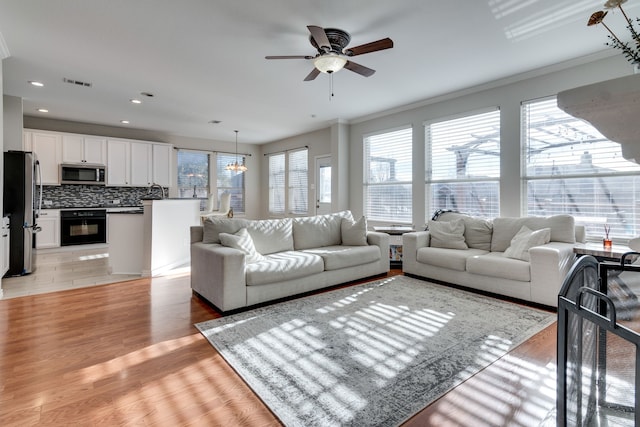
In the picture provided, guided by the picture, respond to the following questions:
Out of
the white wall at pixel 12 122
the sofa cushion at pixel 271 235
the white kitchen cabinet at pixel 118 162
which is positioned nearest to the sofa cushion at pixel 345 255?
the sofa cushion at pixel 271 235

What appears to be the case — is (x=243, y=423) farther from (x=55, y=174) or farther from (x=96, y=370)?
(x=55, y=174)

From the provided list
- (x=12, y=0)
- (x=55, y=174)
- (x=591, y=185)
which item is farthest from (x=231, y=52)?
(x=55, y=174)

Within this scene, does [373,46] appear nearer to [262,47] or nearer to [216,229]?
[262,47]

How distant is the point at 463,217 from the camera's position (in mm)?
4520

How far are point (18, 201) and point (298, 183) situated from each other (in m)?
5.33

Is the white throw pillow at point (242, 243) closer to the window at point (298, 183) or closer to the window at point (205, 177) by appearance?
the window at point (298, 183)

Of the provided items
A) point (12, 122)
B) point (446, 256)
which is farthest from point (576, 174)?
point (12, 122)

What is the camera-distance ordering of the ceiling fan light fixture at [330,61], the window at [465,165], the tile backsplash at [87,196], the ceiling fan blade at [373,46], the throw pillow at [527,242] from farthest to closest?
the tile backsplash at [87,196], the window at [465,165], the throw pillow at [527,242], the ceiling fan light fixture at [330,61], the ceiling fan blade at [373,46]

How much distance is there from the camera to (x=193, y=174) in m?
8.52

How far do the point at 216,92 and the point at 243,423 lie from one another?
15.1 ft

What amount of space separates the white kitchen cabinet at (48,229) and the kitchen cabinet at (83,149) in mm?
1093

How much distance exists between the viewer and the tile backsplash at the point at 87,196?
6.60m

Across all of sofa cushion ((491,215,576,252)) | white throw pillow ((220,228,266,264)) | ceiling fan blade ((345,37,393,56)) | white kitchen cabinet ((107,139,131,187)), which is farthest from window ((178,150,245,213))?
sofa cushion ((491,215,576,252))

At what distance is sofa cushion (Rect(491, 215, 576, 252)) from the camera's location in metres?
3.58
